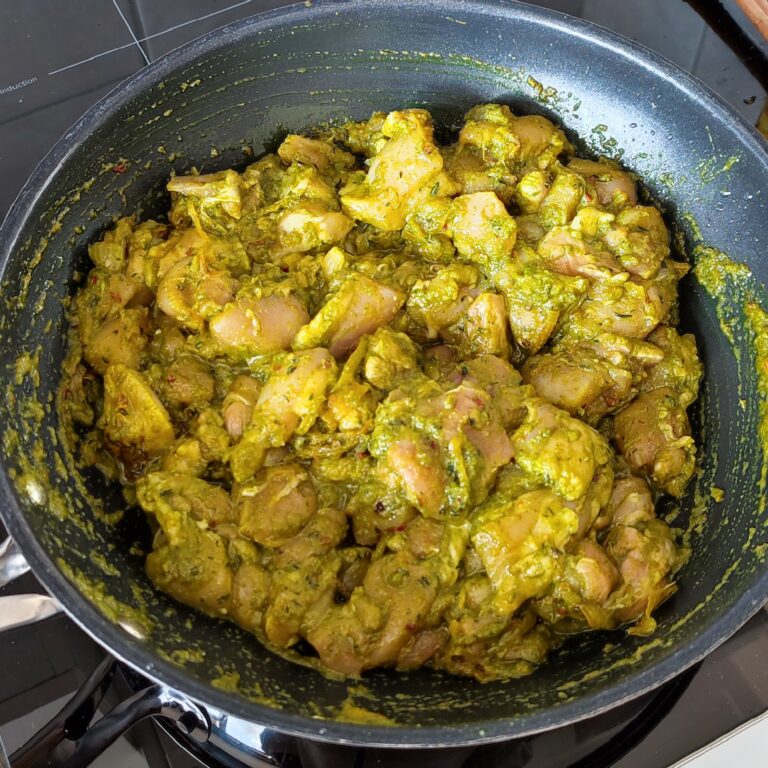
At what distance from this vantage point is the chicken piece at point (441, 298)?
1.91 meters

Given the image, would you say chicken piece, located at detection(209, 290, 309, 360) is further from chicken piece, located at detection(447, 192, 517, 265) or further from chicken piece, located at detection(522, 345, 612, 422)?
chicken piece, located at detection(522, 345, 612, 422)

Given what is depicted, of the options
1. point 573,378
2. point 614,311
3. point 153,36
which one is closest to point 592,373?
point 573,378

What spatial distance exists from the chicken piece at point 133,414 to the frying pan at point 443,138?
0.13 metres

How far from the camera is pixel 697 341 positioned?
2.12 meters

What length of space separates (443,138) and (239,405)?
3.72ft

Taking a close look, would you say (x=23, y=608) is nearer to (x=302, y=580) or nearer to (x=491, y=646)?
(x=302, y=580)

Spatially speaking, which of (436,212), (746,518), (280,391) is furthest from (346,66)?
(746,518)

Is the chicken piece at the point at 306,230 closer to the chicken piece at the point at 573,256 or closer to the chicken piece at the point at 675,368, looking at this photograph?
the chicken piece at the point at 573,256

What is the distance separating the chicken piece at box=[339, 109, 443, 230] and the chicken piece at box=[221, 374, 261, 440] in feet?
1.91

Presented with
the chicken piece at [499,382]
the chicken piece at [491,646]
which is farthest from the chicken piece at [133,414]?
the chicken piece at [491,646]

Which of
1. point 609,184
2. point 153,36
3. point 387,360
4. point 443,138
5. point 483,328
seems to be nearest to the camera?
point 387,360

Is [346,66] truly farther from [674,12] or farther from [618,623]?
[618,623]

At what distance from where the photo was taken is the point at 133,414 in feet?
5.76

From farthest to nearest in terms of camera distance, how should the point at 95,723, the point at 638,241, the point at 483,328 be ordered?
the point at 638,241, the point at 483,328, the point at 95,723
